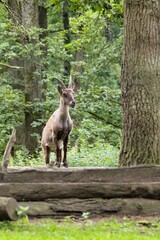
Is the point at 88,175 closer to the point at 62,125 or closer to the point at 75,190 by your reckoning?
the point at 75,190

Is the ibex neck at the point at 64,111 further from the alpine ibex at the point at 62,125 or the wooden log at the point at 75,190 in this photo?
the wooden log at the point at 75,190

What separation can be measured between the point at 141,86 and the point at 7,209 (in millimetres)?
4238

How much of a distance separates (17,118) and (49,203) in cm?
1160

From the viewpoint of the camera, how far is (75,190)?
8.88 meters

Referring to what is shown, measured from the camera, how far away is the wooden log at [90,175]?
9.73m

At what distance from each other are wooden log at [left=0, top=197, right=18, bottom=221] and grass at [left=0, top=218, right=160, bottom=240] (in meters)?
0.17

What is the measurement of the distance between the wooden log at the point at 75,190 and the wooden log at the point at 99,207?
0.09 m

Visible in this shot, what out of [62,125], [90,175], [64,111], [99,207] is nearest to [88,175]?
[90,175]

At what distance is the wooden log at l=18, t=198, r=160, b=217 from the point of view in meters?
8.73

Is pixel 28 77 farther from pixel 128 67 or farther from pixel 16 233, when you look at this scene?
pixel 16 233

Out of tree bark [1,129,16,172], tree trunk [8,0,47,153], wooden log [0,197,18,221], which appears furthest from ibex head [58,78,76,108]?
tree trunk [8,0,47,153]

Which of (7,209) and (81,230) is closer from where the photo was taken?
(7,209)

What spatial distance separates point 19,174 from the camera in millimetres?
9820

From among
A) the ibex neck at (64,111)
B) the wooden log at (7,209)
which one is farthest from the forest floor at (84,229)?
the ibex neck at (64,111)
